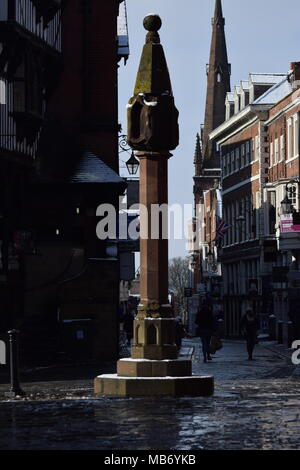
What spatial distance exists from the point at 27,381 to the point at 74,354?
9.43 metres

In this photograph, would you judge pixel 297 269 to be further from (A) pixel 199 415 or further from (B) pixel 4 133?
(A) pixel 199 415

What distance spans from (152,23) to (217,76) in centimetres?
10052

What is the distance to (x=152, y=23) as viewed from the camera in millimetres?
20469

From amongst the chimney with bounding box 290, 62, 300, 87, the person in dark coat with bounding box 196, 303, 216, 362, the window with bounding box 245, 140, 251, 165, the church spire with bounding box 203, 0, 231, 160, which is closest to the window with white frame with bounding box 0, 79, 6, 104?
the person in dark coat with bounding box 196, 303, 216, 362

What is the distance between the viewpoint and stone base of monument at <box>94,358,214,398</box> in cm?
1914

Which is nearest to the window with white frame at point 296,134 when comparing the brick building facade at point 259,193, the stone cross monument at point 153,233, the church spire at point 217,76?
the brick building facade at point 259,193

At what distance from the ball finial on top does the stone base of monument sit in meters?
5.14

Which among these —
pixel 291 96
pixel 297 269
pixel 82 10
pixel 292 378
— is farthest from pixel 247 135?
pixel 292 378

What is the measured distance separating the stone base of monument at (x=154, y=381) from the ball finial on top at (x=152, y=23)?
514 centimetres

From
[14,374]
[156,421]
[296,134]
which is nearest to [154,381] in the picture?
[14,374]

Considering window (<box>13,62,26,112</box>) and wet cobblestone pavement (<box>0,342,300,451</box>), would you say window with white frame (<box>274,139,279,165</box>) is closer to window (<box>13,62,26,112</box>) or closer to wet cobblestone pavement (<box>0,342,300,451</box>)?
window (<box>13,62,26,112</box>)

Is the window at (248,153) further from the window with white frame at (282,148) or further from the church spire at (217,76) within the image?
the church spire at (217,76)

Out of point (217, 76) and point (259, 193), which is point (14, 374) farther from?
point (217, 76)

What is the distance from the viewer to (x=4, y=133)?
33.8 m
